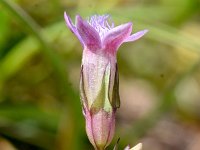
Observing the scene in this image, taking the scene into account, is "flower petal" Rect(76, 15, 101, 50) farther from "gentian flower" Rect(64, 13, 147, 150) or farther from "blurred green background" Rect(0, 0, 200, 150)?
"blurred green background" Rect(0, 0, 200, 150)

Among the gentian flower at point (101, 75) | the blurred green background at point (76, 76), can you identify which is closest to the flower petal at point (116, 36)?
the gentian flower at point (101, 75)

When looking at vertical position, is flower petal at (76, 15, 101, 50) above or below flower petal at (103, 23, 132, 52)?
above

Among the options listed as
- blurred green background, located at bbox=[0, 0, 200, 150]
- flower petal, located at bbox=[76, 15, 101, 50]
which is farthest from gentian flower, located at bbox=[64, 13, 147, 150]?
blurred green background, located at bbox=[0, 0, 200, 150]

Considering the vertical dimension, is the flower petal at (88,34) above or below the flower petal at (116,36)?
above

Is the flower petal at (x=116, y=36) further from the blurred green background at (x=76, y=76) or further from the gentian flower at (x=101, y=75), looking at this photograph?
the blurred green background at (x=76, y=76)

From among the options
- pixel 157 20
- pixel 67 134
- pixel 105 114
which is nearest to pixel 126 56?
pixel 157 20

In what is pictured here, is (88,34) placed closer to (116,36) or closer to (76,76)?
(116,36)

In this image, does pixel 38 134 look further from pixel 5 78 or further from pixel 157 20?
pixel 157 20
